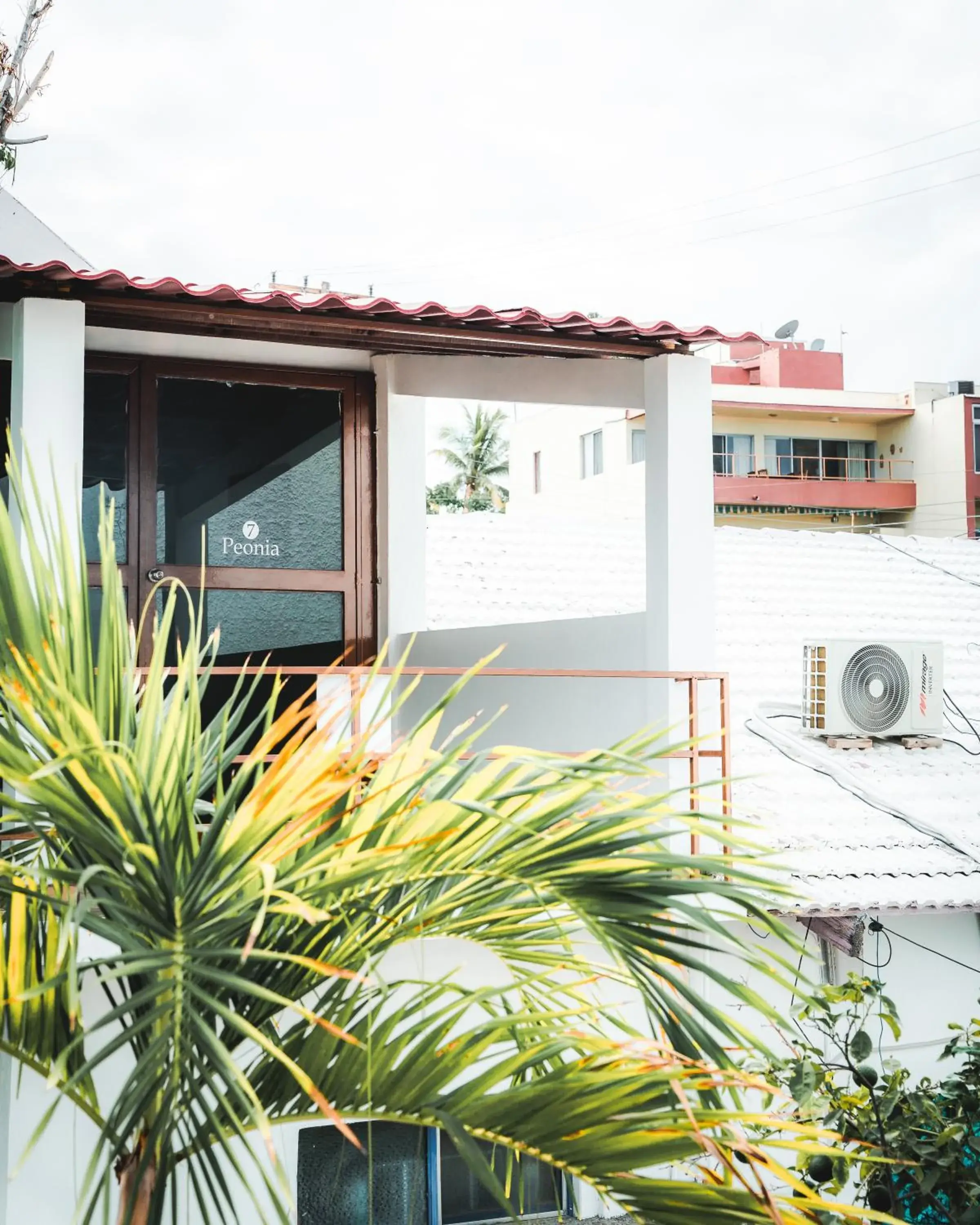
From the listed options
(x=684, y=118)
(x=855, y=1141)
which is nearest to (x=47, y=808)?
(x=855, y=1141)

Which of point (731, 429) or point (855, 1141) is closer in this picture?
point (855, 1141)

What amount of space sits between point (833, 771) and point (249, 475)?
417 centimetres

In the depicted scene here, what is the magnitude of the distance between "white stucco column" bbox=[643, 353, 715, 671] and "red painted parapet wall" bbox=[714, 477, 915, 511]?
86.3 ft

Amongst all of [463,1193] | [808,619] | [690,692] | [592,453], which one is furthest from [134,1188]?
[592,453]

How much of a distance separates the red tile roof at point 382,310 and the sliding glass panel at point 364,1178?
4.40 metres

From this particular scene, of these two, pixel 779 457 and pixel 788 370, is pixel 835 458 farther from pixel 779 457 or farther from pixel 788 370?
pixel 788 370

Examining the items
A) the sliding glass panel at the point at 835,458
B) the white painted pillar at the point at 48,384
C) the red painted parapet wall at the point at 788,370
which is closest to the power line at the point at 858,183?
the red painted parapet wall at the point at 788,370

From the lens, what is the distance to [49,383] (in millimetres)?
5242

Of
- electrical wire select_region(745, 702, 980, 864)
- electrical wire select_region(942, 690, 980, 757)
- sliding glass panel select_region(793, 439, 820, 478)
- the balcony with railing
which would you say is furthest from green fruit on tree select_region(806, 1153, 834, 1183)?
sliding glass panel select_region(793, 439, 820, 478)

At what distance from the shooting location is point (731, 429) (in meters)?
33.2

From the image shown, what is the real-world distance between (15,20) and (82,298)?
5.40 meters

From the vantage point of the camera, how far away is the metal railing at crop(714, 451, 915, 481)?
1303 inches

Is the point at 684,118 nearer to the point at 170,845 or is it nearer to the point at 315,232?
the point at 315,232

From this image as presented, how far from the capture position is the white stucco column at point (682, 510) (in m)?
6.00
